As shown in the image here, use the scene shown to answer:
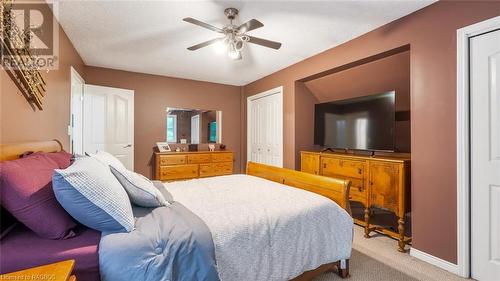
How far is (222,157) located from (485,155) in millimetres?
3852

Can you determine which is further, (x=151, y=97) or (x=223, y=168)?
(x=223, y=168)

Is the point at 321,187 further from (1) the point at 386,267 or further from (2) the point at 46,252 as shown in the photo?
(2) the point at 46,252

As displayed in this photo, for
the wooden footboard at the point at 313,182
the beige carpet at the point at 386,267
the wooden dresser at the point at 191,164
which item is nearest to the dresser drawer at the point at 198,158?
the wooden dresser at the point at 191,164

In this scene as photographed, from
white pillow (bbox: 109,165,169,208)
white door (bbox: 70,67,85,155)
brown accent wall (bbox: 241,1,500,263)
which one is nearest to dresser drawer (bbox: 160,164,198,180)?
white door (bbox: 70,67,85,155)

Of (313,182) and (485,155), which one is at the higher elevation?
(485,155)

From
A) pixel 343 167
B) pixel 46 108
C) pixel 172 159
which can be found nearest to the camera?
pixel 46 108

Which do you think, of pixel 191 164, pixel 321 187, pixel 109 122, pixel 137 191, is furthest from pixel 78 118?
pixel 321 187

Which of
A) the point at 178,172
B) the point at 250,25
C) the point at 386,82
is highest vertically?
the point at 250,25

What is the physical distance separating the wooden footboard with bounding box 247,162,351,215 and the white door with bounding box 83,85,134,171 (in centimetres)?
245

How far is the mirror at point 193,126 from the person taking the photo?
4879 mm

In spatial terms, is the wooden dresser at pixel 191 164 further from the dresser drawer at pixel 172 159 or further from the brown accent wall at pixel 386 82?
the brown accent wall at pixel 386 82

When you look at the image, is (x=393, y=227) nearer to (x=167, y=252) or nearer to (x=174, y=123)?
(x=167, y=252)

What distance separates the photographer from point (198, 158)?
4625 mm

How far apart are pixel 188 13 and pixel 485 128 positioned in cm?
276
